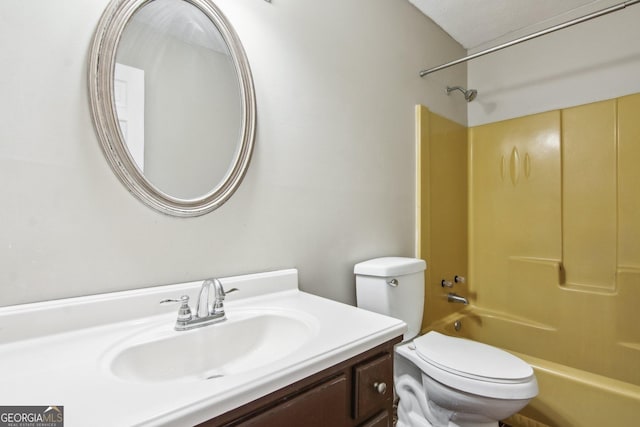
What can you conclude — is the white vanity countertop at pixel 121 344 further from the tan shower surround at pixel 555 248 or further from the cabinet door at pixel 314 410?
the tan shower surround at pixel 555 248

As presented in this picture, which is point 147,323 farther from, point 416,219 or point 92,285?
point 416,219

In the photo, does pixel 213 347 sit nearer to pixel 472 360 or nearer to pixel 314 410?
pixel 314 410

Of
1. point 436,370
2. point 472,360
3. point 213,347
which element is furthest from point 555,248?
point 213,347

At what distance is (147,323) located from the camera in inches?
31.5

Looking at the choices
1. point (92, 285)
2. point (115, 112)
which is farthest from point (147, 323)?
point (115, 112)

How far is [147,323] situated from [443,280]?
5.57ft

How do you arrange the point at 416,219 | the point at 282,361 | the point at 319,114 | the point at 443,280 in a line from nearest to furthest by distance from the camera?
the point at 282,361 → the point at 319,114 → the point at 416,219 → the point at 443,280

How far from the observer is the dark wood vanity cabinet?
53cm

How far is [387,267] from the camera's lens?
131cm

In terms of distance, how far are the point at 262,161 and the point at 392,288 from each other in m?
0.78

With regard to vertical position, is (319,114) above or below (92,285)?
above

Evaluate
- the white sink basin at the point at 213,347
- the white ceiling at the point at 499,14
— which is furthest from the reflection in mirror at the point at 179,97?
the white ceiling at the point at 499,14

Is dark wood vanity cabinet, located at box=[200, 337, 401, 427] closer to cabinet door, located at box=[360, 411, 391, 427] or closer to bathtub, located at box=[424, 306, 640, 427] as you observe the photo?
cabinet door, located at box=[360, 411, 391, 427]

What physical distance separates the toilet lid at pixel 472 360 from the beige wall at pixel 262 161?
42cm
